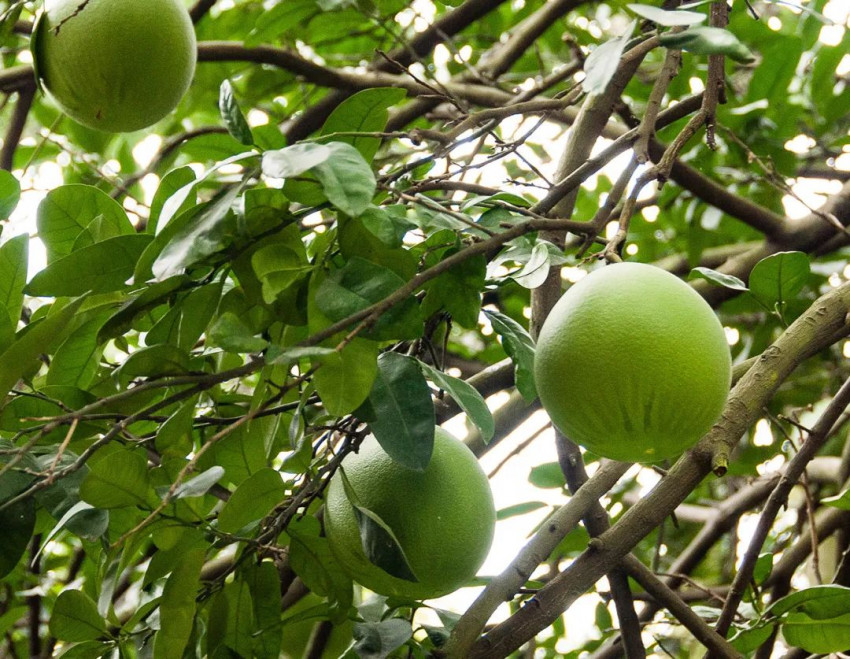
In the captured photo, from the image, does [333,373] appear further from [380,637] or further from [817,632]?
[817,632]

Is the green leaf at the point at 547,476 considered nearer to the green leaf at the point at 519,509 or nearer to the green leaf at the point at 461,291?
Answer: the green leaf at the point at 519,509

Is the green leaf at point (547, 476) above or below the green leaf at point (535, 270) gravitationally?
below

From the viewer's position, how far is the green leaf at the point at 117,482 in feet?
2.73

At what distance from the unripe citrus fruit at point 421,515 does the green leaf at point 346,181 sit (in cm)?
30

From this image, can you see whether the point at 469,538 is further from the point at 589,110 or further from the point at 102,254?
the point at 589,110

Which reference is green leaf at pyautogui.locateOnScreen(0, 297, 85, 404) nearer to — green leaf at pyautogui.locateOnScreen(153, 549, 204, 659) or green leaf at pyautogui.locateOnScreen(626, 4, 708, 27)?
green leaf at pyautogui.locateOnScreen(153, 549, 204, 659)

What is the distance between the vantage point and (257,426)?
1040 millimetres

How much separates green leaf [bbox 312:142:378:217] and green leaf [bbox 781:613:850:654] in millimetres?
767

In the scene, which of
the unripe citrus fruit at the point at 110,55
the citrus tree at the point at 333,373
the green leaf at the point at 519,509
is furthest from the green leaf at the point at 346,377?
the green leaf at the point at 519,509

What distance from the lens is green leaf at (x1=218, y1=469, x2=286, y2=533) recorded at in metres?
0.90

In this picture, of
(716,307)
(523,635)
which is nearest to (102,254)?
(523,635)

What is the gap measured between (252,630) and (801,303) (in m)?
0.93

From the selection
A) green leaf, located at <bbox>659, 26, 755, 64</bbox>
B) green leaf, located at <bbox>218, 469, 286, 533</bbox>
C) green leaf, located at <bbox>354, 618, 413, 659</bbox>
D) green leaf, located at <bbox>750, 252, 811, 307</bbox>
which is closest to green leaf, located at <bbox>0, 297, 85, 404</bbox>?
green leaf, located at <bbox>218, 469, 286, 533</bbox>

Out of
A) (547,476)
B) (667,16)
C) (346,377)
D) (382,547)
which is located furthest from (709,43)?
(547,476)
